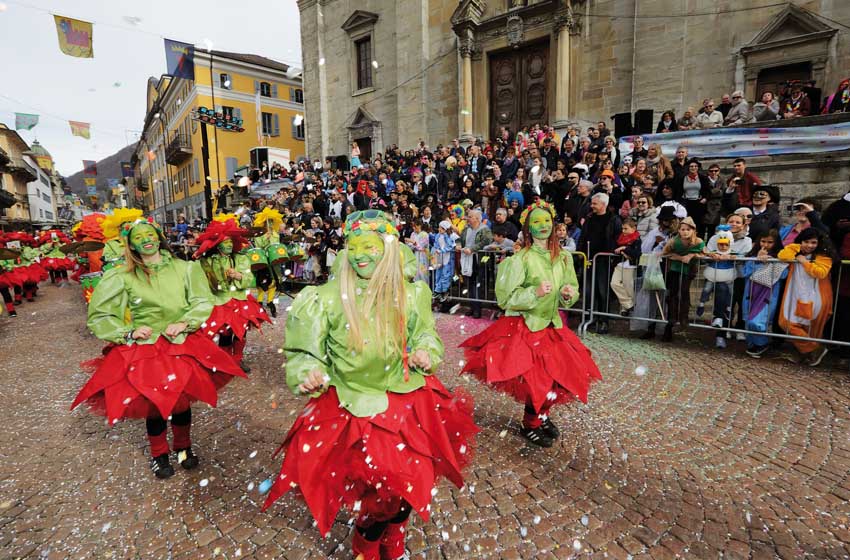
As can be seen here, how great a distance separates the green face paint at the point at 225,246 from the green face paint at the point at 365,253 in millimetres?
3881

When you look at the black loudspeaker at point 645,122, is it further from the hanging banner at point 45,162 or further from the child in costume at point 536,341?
the hanging banner at point 45,162

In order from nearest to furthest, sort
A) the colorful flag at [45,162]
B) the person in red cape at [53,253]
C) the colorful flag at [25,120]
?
1. the person in red cape at [53,253]
2. the colorful flag at [25,120]
3. the colorful flag at [45,162]

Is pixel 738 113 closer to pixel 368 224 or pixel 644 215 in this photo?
pixel 644 215

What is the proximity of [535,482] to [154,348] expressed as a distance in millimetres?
2909

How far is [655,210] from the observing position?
7230 millimetres

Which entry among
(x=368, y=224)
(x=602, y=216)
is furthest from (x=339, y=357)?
(x=602, y=216)

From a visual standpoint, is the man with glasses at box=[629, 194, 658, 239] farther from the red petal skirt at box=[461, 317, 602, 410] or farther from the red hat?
the red hat

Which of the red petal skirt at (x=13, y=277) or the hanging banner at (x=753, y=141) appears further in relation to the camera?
the red petal skirt at (x=13, y=277)

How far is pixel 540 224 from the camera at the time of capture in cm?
367

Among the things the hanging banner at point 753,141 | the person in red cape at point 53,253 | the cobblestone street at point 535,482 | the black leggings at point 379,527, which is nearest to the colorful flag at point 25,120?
the person in red cape at point 53,253

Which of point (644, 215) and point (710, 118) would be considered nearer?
point (644, 215)

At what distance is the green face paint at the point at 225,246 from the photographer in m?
5.43

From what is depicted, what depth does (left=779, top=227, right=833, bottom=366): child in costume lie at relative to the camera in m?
5.23

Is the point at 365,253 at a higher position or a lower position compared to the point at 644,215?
lower
